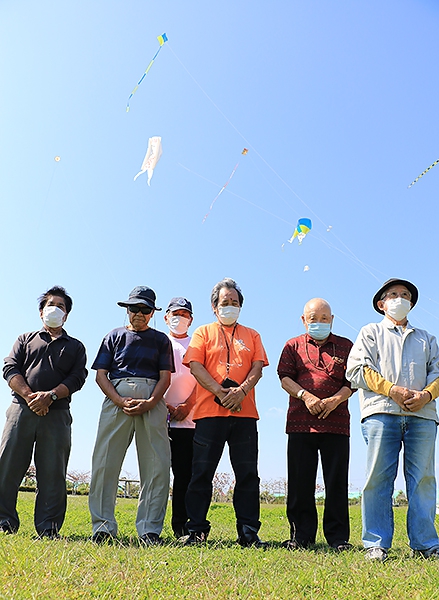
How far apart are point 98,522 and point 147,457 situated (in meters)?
0.66

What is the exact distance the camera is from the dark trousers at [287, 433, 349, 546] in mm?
4926

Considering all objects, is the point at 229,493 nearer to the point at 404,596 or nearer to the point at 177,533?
the point at 177,533

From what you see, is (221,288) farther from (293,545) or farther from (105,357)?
(293,545)

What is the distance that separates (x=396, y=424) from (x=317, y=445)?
85 cm

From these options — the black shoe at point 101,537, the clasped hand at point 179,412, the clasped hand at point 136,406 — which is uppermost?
the clasped hand at point 136,406

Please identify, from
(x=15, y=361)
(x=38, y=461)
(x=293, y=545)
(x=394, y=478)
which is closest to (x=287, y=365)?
(x=394, y=478)

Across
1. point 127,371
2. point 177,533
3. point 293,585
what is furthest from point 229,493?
point 293,585

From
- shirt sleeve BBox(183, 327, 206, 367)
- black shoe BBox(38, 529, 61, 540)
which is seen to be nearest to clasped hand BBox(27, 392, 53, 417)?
black shoe BBox(38, 529, 61, 540)

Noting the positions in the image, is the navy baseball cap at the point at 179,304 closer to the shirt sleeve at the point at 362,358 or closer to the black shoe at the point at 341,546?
the shirt sleeve at the point at 362,358

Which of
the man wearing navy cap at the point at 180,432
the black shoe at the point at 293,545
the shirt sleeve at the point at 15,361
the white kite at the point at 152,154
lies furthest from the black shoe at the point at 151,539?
the white kite at the point at 152,154

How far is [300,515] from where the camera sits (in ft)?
16.3

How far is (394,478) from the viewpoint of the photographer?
4.43 metres

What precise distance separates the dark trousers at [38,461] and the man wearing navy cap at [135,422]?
396 mm

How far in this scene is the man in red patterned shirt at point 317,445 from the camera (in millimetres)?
4930
